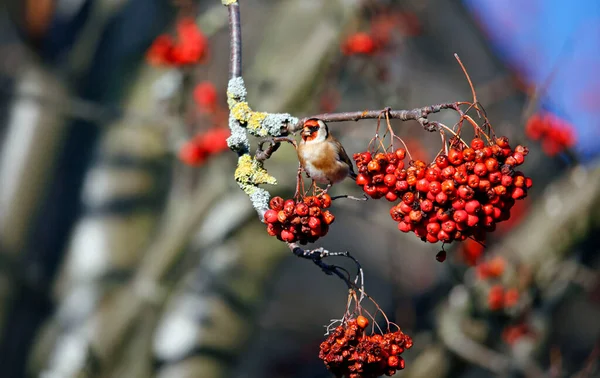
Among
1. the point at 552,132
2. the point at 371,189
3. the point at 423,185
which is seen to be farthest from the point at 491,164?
the point at 552,132

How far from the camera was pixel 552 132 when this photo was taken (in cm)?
340

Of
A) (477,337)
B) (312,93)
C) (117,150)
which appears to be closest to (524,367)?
(477,337)

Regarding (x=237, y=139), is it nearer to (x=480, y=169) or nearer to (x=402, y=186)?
(x=402, y=186)

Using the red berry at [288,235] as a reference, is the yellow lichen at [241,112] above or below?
above

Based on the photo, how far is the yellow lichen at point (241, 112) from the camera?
1.48 meters

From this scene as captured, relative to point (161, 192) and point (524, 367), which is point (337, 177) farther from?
point (161, 192)

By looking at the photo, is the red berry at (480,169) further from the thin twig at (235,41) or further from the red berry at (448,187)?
the thin twig at (235,41)

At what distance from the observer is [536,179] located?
676cm

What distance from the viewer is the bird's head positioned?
58.8 inches

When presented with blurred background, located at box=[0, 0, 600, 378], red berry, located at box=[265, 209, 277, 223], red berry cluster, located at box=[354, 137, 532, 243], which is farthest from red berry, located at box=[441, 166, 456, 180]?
blurred background, located at box=[0, 0, 600, 378]

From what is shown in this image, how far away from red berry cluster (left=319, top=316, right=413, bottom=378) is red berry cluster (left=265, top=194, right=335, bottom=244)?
22 centimetres

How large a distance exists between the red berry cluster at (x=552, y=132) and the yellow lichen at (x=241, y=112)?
2317mm

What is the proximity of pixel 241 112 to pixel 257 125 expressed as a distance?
0.17 feet

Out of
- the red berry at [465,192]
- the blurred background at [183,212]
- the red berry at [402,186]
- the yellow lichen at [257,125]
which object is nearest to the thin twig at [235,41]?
the yellow lichen at [257,125]
